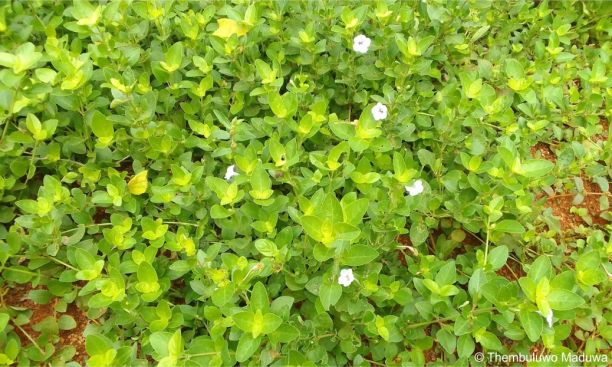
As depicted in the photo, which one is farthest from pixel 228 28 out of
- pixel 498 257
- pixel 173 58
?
pixel 498 257

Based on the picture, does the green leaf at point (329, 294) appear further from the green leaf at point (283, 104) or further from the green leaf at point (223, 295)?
the green leaf at point (283, 104)

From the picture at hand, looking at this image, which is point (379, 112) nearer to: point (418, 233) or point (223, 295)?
point (418, 233)

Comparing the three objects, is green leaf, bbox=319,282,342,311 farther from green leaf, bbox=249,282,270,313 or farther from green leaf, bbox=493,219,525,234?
green leaf, bbox=493,219,525,234

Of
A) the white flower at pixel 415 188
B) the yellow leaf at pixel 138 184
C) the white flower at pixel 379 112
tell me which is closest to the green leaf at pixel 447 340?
the white flower at pixel 415 188

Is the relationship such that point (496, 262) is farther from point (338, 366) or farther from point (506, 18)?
point (506, 18)

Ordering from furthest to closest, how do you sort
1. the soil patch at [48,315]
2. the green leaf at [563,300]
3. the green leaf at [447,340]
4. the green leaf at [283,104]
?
the green leaf at [283,104], the soil patch at [48,315], the green leaf at [447,340], the green leaf at [563,300]

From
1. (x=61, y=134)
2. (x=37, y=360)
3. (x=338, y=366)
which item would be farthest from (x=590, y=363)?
(x=61, y=134)
